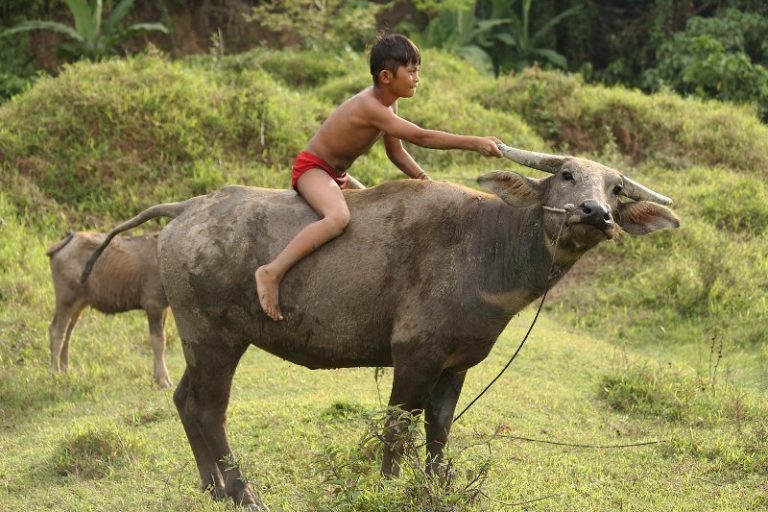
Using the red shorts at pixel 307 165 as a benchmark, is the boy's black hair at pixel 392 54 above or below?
above

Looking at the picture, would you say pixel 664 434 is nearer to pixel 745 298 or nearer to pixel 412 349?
pixel 412 349

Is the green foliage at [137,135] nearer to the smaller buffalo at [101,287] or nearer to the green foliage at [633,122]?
the smaller buffalo at [101,287]

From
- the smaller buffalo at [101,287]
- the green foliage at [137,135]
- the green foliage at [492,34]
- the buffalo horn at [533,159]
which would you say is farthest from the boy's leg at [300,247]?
the green foliage at [492,34]

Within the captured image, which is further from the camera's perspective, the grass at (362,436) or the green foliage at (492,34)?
the green foliage at (492,34)

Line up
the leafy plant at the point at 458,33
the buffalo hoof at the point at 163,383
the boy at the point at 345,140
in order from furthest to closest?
the leafy plant at the point at 458,33 < the buffalo hoof at the point at 163,383 < the boy at the point at 345,140

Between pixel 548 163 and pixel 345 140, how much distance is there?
100 cm

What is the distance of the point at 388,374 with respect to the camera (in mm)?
7797

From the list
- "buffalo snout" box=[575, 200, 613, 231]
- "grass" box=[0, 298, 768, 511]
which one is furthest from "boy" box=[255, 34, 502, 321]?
"grass" box=[0, 298, 768, 511]

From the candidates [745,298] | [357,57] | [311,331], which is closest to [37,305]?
[311,331]

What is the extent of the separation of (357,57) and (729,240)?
6.57 meters

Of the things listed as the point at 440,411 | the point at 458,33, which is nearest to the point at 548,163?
the point at 440,411

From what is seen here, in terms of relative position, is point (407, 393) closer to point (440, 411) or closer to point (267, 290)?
point (440, 411)

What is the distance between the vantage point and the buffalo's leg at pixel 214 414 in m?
5.08

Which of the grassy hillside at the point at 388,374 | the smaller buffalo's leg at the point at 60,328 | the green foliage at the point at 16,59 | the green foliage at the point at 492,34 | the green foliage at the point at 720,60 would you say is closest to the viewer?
the grassy hillside at the point at 388,374
